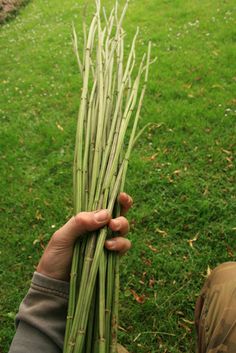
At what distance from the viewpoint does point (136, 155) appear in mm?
3490

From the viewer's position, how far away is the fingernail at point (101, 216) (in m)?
1.35

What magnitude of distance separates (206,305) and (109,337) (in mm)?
579

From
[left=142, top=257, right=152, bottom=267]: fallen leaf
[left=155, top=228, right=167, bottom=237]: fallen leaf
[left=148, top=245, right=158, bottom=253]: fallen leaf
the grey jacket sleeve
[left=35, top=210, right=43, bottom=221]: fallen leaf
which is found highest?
the grey jacket sleeve

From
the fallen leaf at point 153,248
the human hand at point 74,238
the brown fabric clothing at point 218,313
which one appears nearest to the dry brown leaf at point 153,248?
the fallen leaf at point 153,248

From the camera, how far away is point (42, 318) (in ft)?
4.84

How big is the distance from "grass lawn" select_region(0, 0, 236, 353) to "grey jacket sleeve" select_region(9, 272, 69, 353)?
0.95 metres

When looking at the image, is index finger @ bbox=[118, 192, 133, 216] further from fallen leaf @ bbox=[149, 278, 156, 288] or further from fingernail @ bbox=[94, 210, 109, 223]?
fallen leaf @ bbox=[149, 278, 156, 288]

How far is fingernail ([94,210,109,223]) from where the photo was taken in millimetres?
1353

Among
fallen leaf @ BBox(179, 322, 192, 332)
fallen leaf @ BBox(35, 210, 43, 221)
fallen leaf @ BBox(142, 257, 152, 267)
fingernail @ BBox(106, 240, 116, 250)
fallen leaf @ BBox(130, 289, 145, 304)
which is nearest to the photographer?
fingernail @ BBox(106, 240, 116, 250)

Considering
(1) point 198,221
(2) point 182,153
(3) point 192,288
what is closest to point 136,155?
(2) point 182,153

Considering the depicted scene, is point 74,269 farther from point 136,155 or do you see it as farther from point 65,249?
point 136,155

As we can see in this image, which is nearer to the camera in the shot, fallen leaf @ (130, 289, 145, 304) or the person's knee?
the person's knee

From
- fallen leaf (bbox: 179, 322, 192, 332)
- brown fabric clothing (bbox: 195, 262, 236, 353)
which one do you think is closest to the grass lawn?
fallen leaf (bbox: 179, 322, 192, 332)

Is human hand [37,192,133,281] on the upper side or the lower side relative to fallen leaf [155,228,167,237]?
upper
